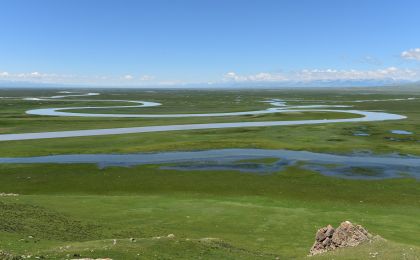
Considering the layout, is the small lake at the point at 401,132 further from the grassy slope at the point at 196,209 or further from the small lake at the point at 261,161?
the grassy slope at the point at 196,209

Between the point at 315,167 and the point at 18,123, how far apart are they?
87818 mm

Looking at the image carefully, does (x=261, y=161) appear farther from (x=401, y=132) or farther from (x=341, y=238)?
(x=401, y=132)

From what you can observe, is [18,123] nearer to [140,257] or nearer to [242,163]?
[242,163]

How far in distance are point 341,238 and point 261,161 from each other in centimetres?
3794

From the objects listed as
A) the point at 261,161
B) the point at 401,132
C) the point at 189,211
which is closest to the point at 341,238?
the point at 189,211

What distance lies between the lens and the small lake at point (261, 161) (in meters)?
55.2

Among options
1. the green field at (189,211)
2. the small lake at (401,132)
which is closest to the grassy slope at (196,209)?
the green field at (189,211)

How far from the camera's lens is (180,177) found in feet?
171

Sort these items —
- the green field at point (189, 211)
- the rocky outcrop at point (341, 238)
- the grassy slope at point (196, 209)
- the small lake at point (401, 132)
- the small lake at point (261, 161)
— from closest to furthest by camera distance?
the green field at point (189, 211), the rocky outcrop at point (341, 238), the grassy slope at point (196, 209), the small lake at point (261, 161), the small lake at point (401, 132)

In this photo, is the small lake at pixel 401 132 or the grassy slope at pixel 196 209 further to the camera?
the small lake at pixel 401 132

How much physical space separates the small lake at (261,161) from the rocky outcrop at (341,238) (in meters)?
29.2

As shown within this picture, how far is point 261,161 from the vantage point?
6197cm

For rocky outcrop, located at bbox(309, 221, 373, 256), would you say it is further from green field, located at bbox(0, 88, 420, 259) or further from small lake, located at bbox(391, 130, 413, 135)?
small lake, located at bbox(391, 130, 413, 135)

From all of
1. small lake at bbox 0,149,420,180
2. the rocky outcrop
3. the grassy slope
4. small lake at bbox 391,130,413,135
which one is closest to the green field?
the grassy slope
